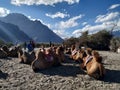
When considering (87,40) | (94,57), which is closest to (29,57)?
(94,57)

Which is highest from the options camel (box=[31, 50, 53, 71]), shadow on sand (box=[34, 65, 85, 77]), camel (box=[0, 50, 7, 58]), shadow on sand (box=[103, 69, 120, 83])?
camel (box=[0, 50, 7, 58])

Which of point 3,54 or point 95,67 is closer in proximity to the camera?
point 95,67

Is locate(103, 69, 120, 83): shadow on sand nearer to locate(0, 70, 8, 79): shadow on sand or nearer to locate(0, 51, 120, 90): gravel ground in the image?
locate(0, 51, 120, 90): gravel ground

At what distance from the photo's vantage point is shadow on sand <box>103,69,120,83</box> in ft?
45.5

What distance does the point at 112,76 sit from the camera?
48.4 ft

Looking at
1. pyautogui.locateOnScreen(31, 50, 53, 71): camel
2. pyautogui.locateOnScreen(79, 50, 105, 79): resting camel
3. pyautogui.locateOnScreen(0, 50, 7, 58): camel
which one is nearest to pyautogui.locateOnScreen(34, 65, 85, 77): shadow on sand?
pyautogui.locateOnScreen(31, 50, 53, 71): camel

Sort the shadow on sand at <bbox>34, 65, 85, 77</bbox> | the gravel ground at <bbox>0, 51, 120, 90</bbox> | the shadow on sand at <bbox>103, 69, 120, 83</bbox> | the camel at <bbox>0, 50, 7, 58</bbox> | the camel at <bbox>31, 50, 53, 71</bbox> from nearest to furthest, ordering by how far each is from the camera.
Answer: the gravel ground at <bbox>0, 51, 120, 90</bbox>
the shadow on sand at <bbox>103, 69, 120, 83</bbox>
the shadow on sand at <bbox>34, 65, 85, 77</bbox>
the camel at <bbox>31, 50, 53, 71</bbox>
the camel at <bbox>0, 50, 7, 58</bbox>

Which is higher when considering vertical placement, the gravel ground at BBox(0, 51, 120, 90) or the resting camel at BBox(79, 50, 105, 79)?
the resting camel at BBox(79, 50, 105, 79)

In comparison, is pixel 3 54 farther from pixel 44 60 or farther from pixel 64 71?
pixel 64 71

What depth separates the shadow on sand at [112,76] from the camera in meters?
13.9

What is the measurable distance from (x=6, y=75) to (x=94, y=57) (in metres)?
4.62

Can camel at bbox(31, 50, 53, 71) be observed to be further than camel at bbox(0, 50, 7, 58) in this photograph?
No

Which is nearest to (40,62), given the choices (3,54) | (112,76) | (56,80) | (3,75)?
(3,75)

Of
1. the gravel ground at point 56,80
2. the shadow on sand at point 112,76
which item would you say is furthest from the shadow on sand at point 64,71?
the shadow on sand at point 112,76
